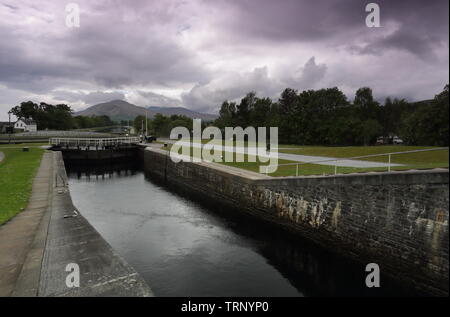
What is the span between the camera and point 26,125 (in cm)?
10650

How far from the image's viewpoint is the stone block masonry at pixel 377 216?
883cm

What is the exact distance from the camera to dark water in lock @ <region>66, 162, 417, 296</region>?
10180 mm

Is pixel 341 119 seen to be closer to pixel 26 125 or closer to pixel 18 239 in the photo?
pixel 18 239

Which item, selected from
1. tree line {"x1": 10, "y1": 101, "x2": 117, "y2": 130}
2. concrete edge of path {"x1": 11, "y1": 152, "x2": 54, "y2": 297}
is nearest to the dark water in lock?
concrete edge of path {"x1": 11, "y1": 152, "x2": 54, "y2": 297}

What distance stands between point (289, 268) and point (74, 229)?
907 cm

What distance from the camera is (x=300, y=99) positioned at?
54.8 metres

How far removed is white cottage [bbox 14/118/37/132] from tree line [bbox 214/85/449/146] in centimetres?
8202

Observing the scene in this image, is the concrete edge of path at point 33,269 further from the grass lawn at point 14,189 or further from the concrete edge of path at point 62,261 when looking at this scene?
the grass lawn at point 14,189

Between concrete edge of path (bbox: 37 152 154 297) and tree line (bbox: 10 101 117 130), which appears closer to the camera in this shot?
concrete edge of path (bbox: 37 152 154 297)

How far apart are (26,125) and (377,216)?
12654 cm

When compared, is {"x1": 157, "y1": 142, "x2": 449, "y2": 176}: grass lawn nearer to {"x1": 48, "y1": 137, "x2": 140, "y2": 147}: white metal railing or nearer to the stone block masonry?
the stone block masonry

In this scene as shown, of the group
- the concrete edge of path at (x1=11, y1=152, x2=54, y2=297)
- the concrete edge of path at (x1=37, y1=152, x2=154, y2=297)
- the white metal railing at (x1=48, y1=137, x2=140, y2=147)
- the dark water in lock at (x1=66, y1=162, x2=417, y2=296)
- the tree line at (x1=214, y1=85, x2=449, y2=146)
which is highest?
the tree line at (x1=214, y1=85, x2=449, y2=146)

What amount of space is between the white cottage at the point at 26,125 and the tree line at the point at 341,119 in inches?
3229

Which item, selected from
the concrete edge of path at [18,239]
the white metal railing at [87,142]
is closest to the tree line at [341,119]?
the white metal railing at [87,142]
